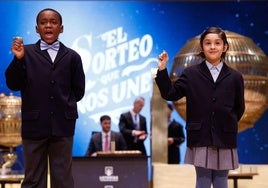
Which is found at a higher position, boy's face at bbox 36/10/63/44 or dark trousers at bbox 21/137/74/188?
boy's face at bbox 36/10/63/44

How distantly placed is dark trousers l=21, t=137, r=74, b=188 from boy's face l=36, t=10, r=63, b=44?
59 centimetres

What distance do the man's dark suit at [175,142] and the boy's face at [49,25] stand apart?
3.79 m

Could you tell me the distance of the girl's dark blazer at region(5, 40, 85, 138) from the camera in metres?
3.27

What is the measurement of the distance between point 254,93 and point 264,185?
75 cm

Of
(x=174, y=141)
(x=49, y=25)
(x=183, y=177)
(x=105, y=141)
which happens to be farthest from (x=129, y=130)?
(x=49, y=25)

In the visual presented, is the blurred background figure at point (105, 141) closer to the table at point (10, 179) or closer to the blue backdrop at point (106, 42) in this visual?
the blue backdrop at point (106, 42)

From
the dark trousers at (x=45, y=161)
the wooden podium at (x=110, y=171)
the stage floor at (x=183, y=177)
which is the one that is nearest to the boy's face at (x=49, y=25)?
the dark trousers at (x=45, y=161)

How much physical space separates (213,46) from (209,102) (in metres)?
0.32

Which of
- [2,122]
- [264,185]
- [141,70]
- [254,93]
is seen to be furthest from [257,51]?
[141,70]

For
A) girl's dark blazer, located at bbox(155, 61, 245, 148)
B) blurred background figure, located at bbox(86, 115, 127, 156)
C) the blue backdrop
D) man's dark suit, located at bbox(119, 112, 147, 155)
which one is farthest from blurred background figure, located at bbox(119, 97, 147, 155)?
girl's dark blazer, located at bbox(155, 61, 245, 148)

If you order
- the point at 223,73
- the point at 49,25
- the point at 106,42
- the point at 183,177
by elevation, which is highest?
the point at 106,42

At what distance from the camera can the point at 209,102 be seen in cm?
334

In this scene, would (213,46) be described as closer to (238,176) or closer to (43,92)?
(43,92)

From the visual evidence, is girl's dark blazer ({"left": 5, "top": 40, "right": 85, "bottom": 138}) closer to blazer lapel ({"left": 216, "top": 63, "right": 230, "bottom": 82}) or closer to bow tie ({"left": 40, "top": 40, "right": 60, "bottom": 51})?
bow tie ({"left": 40, "top": 40, "right": 60, "bottom": 51})
